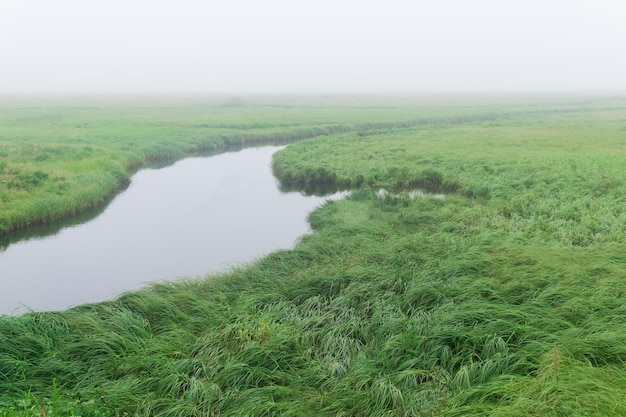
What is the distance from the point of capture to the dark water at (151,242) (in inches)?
468

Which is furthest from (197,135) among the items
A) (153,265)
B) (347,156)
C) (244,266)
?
(244,266)

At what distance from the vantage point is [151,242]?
15.4 meters

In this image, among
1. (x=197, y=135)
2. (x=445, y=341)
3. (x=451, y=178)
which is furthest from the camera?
(x=197, y=135)

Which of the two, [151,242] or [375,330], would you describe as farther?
[151,242]

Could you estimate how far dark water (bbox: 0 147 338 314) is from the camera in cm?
1189

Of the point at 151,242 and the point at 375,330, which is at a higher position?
the point at 375,330

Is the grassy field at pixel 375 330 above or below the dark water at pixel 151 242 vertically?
above

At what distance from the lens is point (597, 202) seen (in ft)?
48.1

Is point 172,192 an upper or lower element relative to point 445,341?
lower

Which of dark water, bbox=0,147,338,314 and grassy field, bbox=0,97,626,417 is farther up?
grassy field, bbox=0,97,626,417

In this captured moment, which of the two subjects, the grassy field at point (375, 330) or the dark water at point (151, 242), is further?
the dark water at point (151, 242)

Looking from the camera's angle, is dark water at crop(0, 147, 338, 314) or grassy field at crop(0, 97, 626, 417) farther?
dark water at crop(0, 147, 338, 314)

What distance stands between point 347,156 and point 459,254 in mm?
17370

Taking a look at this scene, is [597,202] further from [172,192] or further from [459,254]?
[172,192]
